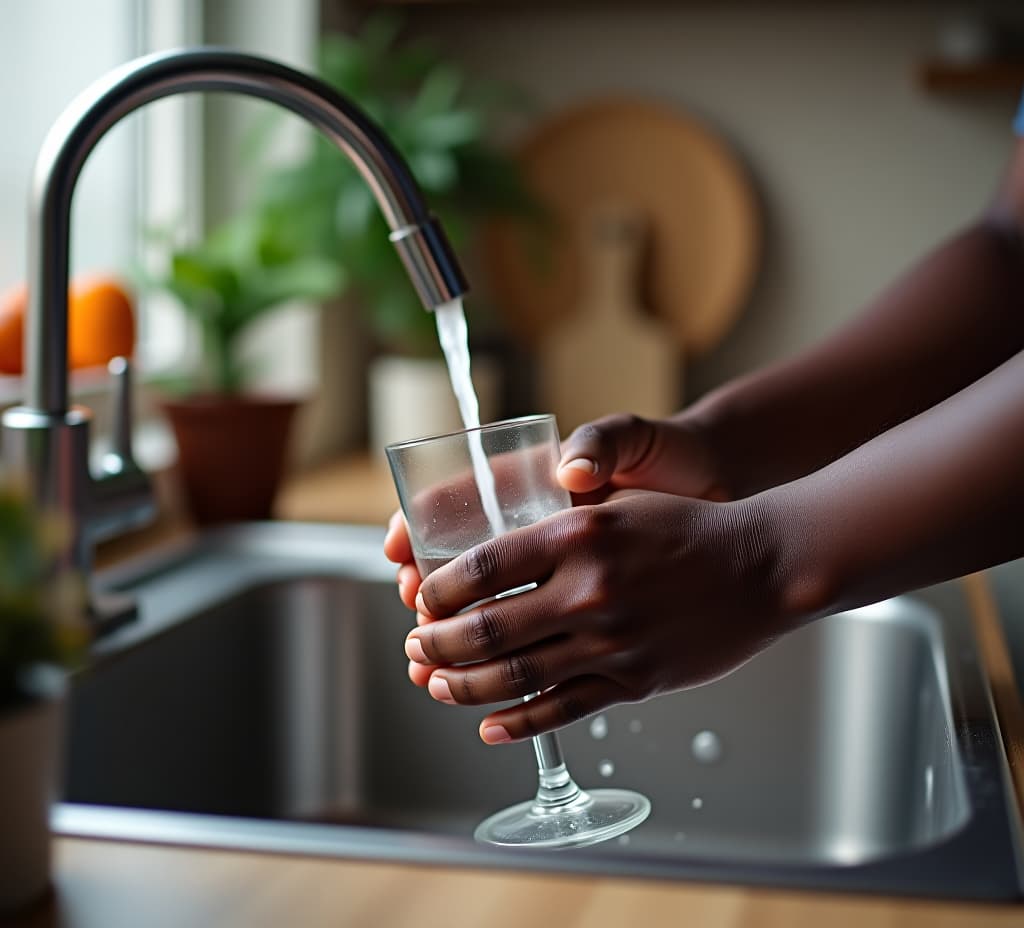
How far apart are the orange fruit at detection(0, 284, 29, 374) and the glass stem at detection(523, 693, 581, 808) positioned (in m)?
0.72

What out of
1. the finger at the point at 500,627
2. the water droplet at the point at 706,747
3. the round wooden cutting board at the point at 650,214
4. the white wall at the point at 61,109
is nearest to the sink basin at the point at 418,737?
the water droplet at the point at 706,747

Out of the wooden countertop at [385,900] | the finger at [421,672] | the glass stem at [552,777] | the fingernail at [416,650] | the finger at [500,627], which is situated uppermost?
the finger at [500,627]

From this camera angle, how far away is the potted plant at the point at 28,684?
→ 484mm

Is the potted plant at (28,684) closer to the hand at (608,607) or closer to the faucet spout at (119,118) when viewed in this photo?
the hand at (608,607)

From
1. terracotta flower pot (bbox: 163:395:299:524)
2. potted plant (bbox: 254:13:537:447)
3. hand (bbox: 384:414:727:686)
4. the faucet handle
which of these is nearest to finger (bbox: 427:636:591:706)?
hand (bbox: 384:414:727:686)

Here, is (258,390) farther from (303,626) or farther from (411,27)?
(411,27)

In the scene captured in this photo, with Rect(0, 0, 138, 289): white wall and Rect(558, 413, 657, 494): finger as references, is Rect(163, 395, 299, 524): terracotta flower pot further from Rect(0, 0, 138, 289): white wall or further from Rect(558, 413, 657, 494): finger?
Rect(558, 413, 657, 494): finger

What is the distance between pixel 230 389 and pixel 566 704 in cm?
98

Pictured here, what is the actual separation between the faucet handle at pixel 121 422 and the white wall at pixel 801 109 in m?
1.23

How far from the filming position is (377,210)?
173cm

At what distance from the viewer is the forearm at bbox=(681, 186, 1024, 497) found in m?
0.84

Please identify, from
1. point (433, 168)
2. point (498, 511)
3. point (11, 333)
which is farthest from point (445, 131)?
point (498, 511)

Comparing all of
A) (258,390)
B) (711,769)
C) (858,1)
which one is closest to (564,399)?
(258,390)

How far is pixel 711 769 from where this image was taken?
92 cm
